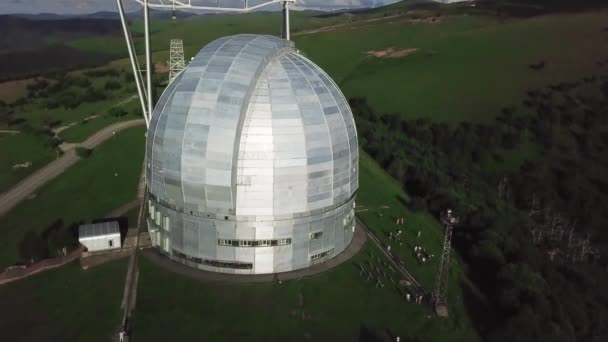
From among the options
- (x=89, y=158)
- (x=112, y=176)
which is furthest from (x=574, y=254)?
(x=89, y=158)

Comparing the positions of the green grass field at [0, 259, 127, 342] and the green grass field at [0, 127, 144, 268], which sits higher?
the green grass field at [0, 127, 144, 268]

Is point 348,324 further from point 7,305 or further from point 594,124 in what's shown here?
point 594,124

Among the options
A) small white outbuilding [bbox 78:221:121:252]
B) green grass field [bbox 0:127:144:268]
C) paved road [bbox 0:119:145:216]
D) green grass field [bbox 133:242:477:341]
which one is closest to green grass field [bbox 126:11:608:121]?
paved road [bbox 0:119:145:216]

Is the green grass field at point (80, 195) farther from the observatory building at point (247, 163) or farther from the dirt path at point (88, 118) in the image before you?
the dirt path at point (88, 118)

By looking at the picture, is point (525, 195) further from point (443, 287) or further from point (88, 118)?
point (88, 118)

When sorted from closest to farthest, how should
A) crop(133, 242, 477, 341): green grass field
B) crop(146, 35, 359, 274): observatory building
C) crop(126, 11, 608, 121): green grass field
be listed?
crop(133, 242, 477, 341): green grass field < crop(146, 35, 359, 274): observatory building < crop(126, 11, 608, 121): green grass field

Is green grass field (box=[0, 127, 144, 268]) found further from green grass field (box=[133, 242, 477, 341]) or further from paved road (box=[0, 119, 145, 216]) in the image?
green grass field (box=[133, 242, 477, 341])

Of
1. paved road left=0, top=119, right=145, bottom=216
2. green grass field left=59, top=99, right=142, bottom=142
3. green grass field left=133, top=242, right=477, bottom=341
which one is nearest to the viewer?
green grass field left=133, top=242, right=477, bottom=341
